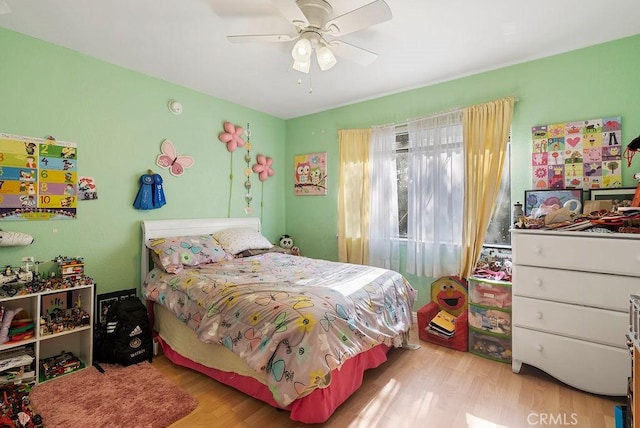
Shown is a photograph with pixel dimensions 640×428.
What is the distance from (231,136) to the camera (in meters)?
3.66

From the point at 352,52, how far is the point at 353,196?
72.8 inches

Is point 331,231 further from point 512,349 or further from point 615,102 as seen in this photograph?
point 615,102

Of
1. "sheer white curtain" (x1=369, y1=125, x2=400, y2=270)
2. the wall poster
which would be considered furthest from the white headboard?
"sheer white curtain" (x1=369, y1=125, x2=400, y2=270)

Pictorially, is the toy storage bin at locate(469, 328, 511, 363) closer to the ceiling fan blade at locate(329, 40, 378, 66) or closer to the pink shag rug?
the pink shag rug

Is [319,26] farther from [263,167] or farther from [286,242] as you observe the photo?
[286,242]

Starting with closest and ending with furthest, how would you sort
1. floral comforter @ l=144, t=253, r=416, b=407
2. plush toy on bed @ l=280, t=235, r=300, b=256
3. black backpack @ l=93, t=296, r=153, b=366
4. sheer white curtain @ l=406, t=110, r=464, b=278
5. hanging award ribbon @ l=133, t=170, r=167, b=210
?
floral comforter @ l=144, t=253, r=416, b=407 → black backpack @ l=93, t=296, r=153, b=366 → hanging award ribbon @ l=133, t=170, r=167, b=210 → sheer white curtain @ l=406, t=110, r=464, b=278 → plush toy on bed @ l=280, t=235, r=300, b=256

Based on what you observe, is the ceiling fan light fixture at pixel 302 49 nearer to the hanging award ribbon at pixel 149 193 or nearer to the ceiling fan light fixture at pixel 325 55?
the ceiling fan light fixture at pixel 325 55

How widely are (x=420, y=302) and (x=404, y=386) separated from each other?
1321mm

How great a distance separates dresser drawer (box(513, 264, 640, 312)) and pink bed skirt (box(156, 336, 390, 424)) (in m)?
1.18

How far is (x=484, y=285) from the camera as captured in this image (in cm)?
256

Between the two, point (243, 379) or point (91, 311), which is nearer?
point (243, 379)

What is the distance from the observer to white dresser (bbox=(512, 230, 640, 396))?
189 centimetres

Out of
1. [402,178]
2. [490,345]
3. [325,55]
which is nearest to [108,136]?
[325,55]

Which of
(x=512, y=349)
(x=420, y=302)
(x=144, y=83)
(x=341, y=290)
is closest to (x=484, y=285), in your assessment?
(x=512, y=349)
